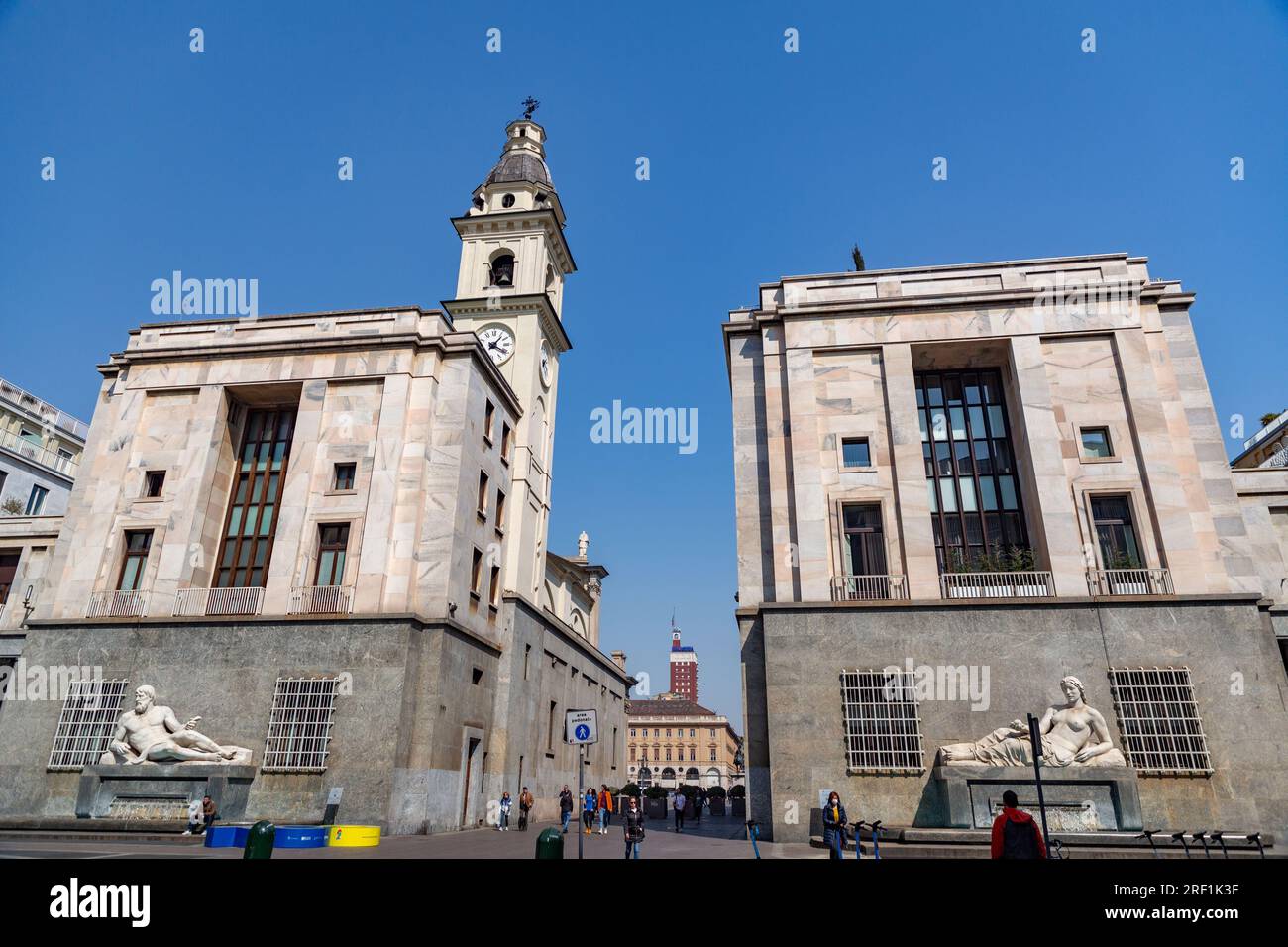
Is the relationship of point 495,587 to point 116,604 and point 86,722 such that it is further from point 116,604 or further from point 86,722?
point 86,722

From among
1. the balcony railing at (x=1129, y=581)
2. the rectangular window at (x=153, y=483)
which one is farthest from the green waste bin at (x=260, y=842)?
the balcony railing at (x=1129, y=581)

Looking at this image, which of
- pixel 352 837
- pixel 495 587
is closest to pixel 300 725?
pixel 352 837

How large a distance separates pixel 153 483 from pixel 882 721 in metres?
28.4

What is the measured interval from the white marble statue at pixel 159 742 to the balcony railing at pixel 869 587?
19686mm

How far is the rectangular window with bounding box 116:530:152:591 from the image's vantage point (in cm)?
2716

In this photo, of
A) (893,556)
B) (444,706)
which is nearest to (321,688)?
(444,706)

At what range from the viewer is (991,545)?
2512cm

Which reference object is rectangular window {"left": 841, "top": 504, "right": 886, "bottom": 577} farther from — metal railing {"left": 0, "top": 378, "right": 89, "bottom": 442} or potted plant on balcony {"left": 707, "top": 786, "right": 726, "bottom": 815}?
metal railing {"left": 0, "top": 378, "right": 89, "bottom": 442}

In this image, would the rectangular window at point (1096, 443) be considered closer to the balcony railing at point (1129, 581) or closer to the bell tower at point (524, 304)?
the balcony railing at point (1129, 581)

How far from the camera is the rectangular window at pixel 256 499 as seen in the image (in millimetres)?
28047

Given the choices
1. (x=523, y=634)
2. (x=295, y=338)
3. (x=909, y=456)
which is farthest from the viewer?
(x=523, y=634)
